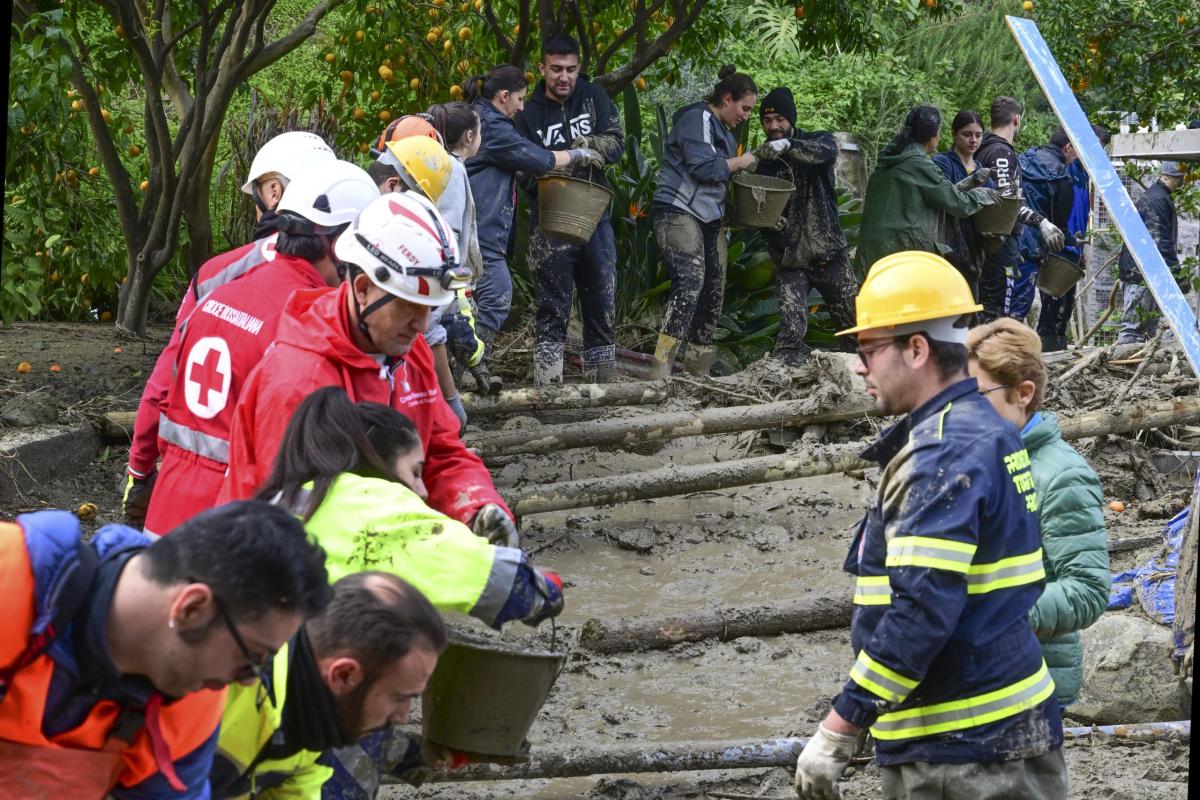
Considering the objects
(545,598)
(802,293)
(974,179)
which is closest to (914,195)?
(974,179)

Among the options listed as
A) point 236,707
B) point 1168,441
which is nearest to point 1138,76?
point 1168,441

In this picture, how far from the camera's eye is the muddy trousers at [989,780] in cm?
284

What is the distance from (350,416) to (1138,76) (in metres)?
8.38

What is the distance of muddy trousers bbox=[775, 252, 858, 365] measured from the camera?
10.2m

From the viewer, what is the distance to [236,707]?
232 centimetres

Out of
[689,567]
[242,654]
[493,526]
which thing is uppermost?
[242,654]

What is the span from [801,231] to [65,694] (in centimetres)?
853

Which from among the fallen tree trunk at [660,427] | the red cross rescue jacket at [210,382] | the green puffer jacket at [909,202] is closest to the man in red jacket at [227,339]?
the red cross rescue jacket at [210,382]

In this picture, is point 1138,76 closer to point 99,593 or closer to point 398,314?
point 398,314

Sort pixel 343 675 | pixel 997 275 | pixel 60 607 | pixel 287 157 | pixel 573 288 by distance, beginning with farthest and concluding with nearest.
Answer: pixel 997 275
pixel 573 288
pixel 287 157
pixel 343 675
pixel 60 607

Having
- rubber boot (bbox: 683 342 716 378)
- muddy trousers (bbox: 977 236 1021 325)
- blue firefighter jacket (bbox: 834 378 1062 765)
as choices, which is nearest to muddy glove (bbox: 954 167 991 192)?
muddy trousers (bbox: 977 236 1021 325)

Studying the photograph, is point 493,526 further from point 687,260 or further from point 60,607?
point 687,260

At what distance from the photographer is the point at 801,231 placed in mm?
10031

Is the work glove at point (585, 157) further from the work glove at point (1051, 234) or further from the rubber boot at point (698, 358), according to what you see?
the work glove at point (1051, 234)
